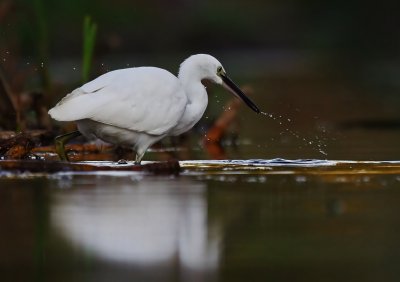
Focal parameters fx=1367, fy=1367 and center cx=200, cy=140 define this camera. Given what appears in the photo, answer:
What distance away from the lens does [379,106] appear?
17.8 m

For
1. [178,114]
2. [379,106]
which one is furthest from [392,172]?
[379,106]

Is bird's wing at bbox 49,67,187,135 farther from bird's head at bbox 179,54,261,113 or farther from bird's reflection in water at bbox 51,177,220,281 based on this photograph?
bird's reflection in water at bbox 51,177,220,281

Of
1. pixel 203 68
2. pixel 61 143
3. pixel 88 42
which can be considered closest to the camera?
pixel 61 143

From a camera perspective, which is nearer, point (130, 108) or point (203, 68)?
point (130, 108)

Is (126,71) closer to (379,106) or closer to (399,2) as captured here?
(379,106)

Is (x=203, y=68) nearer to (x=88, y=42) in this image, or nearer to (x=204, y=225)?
(x=88, y=42)

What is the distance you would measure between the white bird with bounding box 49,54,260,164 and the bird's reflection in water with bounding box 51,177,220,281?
710mm

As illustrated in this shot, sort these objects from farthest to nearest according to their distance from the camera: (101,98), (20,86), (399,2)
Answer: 1. (399,2)
2. (20,86)
3. (101,98)

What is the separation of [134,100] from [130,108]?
2.6 inches

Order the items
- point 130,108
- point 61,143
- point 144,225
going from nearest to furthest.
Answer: point 144,225 < point 130,108 < point 61,143

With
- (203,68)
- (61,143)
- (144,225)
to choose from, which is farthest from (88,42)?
(144,225)

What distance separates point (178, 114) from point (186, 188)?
125 centimetres

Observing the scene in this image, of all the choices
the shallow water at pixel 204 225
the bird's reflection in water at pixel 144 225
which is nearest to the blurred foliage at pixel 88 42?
the shallow water at pixel 204 225

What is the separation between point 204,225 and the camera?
22.5 feet
